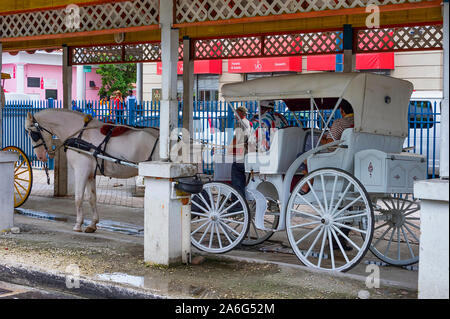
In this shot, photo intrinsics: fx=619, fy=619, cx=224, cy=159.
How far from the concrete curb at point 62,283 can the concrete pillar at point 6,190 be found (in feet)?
7.14

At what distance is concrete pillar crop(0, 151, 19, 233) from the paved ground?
29cm

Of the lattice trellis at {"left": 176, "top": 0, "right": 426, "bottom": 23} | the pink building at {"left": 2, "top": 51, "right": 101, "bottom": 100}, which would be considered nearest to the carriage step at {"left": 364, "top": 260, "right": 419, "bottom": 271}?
the lattice trellis at {"left": 176, "top": 0, "right": 426, "bottom": 23}

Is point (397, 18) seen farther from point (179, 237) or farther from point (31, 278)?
point (31, 278)

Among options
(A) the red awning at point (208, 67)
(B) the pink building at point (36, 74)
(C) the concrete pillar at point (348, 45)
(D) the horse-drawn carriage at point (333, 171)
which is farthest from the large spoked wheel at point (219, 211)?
(B) the pink building at point (36, 74)

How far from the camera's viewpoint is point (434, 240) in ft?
18.0

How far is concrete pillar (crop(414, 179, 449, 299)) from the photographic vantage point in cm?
543

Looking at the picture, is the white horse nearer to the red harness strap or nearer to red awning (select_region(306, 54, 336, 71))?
the red harness strap

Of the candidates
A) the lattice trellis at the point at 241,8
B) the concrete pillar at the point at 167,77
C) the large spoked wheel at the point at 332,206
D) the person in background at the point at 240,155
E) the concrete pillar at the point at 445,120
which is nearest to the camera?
the concrete pillar at the point at 445,120

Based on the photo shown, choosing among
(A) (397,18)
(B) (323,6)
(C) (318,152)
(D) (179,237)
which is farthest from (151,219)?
(A) (397,18)

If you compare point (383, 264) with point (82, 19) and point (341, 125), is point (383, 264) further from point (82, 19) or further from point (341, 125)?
point (82, 19)

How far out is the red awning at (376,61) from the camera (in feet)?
73.9

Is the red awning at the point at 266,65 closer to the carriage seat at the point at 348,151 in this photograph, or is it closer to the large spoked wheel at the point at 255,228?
the large spoked wheel at the point at 255,228

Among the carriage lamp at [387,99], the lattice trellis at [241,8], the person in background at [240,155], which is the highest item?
the lattice trellis at [241,8]

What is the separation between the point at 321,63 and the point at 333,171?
16908mm
